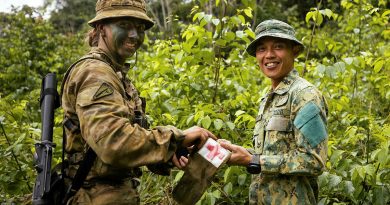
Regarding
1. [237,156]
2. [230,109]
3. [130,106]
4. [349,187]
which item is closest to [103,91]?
[130,106]

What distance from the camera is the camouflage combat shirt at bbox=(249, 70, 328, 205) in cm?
240

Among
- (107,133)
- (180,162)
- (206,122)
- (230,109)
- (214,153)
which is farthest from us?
(230,109)

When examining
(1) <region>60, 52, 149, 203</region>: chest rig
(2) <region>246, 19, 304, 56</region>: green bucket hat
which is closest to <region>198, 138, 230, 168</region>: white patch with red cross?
(1) <region>60, 52, 149, 203</region>: chest rig

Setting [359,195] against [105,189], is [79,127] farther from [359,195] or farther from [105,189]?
[359,195]

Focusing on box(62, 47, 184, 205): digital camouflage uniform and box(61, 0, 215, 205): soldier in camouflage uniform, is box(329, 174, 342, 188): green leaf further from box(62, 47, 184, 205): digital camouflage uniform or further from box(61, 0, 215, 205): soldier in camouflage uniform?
box(62, 47, 184, 205): digital camouflage uniform

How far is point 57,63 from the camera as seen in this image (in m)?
10.3

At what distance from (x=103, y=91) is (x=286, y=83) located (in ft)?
3.70

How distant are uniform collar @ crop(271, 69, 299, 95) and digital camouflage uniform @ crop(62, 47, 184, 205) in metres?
0.73

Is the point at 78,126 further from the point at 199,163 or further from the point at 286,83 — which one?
the point at 286,83

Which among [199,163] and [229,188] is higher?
[199,163]

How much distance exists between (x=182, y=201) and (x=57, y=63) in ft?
28.1

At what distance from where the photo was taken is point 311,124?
239 centimetres

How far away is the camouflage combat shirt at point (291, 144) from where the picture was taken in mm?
→ 2398

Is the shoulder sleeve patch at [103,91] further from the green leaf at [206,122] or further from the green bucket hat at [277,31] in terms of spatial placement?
the green leaf at [206,122]
